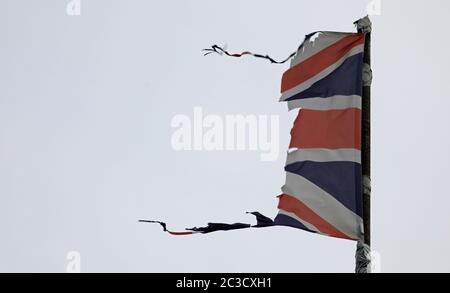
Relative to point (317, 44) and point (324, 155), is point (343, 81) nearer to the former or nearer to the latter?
point (317, 44)

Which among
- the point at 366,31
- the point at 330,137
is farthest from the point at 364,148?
the point at 366,31

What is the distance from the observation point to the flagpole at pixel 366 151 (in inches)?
366

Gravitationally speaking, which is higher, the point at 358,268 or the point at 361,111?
the point at 361,111

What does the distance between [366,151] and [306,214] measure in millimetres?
1375

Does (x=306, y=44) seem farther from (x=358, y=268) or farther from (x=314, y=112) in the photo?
(x=358, y=268)

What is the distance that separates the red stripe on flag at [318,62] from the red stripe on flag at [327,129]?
573 millimetres

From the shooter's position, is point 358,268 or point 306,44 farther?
point 306,44

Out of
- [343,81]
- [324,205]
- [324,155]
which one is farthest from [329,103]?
[324,205]

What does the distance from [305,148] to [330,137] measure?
51 centimetres

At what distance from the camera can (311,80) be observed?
397 inches

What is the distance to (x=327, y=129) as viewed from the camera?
9750 millimetres

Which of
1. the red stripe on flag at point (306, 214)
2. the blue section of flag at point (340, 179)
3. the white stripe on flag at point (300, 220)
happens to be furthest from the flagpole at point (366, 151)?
the white stripe on flag at point (300, 220)

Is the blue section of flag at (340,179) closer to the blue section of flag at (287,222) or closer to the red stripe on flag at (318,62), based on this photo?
the blue section of flag at (287,222)
